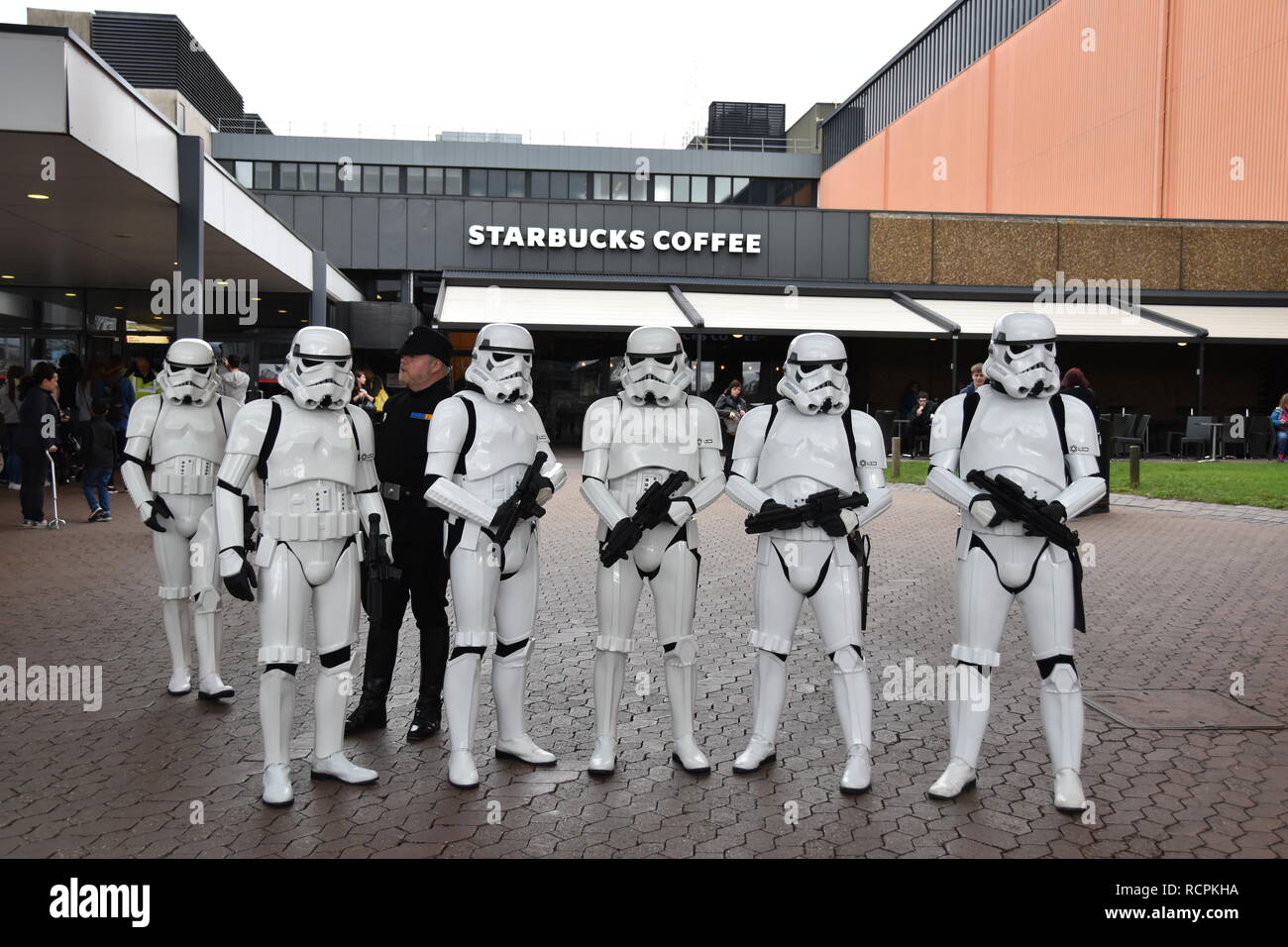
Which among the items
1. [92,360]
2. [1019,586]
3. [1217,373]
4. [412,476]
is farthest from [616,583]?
[1217,373]

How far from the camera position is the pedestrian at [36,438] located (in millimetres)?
12703

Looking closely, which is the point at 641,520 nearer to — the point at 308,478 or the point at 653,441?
the point at 653,441

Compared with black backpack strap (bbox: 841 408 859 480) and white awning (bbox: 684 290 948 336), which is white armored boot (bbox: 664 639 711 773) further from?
white awning (bbox: 684 290 948 336)

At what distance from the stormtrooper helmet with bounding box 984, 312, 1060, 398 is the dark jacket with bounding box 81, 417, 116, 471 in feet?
38.7

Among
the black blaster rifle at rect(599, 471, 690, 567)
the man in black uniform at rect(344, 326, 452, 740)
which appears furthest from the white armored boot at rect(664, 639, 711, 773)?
the man in black uniform at rect(344, 326, 452, 740)

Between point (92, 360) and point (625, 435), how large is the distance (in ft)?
42.8

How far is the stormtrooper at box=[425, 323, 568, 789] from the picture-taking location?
4664 mm

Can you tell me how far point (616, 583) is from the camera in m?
4.82

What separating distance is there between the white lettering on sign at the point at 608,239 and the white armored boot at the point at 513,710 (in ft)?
73.4

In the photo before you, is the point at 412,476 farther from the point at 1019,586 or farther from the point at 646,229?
the point at 646,229

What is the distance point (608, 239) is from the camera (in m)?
26.4

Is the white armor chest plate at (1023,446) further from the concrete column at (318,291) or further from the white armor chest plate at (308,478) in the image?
the concrete column at (318,291)

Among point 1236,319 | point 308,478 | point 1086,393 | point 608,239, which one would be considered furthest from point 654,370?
point 1236,319

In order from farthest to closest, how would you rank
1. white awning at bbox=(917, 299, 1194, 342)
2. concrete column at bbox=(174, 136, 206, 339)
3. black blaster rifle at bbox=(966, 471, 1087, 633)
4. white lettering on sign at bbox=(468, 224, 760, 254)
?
white lettering on sign at bbox=(468, 224, 760, 254) → white awning at bbox=(917, 299, 1194, 342) → concrete column at bbox=(174, 136, 206, 339) → black blaster rifle at bbox=(966, 471, 1087, 633)
